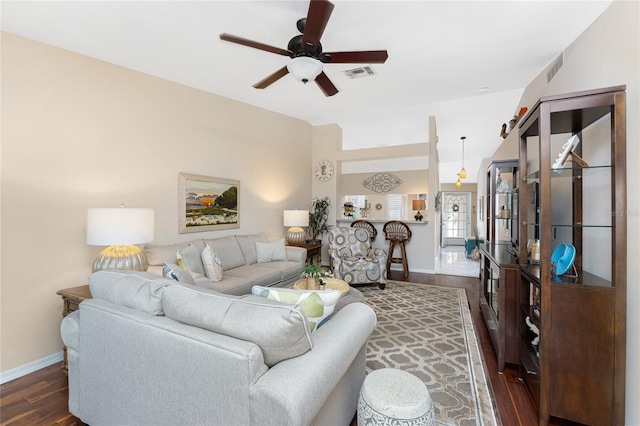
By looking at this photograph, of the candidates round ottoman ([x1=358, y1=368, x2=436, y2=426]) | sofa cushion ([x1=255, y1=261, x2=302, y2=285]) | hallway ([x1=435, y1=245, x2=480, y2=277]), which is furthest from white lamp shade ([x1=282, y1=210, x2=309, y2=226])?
round ottoman ([x1=358, y1=368, x2=436, y2=426])

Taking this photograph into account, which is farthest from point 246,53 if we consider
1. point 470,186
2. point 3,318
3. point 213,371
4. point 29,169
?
point 470,186

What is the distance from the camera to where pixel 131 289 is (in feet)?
4.87

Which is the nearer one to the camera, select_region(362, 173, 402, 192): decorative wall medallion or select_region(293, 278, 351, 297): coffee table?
select_region(293, 278, 351, 297): coffee table

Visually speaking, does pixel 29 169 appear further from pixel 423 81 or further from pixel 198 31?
pixel 423 81

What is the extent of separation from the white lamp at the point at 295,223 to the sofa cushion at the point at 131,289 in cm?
331

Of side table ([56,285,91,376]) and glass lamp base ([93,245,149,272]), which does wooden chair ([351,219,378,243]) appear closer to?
glass lamp base ([93,245,149,272])

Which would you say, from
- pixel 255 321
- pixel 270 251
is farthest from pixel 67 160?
pixel 255 321

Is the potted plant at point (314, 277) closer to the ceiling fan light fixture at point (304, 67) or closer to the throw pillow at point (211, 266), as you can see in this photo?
the throw pillow at point (211, 266)

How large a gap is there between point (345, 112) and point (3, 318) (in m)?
4.88

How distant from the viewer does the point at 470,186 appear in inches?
454

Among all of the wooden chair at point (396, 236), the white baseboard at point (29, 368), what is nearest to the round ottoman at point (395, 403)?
the white baseboard at point (29, 368)

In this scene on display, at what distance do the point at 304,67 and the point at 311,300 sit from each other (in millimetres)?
1913

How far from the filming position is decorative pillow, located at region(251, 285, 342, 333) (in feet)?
4.51

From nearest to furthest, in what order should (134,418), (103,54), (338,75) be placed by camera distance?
(134,418), (103,54), (338,75)
